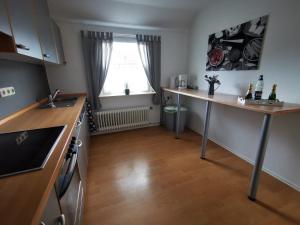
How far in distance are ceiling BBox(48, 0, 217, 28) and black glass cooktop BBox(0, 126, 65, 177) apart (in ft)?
7.23

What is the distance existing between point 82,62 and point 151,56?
1.35 meters

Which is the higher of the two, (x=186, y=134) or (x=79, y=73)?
(x=79, y=73)

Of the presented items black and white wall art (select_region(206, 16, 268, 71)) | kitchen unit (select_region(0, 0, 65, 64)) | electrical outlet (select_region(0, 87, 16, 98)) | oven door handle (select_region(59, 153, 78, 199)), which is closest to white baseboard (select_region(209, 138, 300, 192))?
black and white wall art (select_region(206, 16, 268, 71))

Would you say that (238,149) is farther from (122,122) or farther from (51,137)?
(51,137)

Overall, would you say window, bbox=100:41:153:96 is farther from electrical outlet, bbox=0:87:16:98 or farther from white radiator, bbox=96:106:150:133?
electrical outlet, bbox=0:87:16:98

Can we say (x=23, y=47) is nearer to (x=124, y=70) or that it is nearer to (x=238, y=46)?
(x=124, y=70)

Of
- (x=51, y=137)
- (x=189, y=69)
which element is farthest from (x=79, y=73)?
(x=189, y=69)

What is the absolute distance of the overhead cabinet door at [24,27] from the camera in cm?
101

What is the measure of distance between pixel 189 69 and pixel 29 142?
3191 millimetres

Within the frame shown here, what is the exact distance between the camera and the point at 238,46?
2.17 m

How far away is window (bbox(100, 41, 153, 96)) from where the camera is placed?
120 inches

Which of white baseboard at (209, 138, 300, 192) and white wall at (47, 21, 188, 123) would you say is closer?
white baseboard at (209, 138, 300, 192)

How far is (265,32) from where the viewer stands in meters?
1.83

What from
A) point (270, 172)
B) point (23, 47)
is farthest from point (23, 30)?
point (270, 172)
